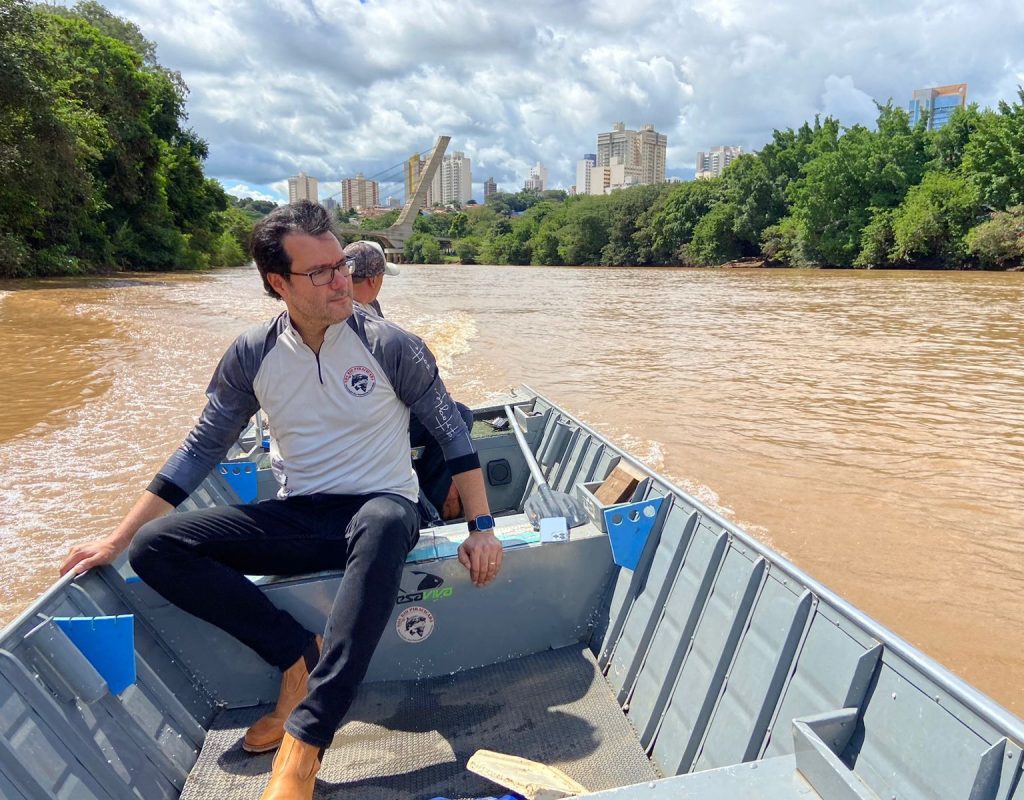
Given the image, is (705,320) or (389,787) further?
(705,320)

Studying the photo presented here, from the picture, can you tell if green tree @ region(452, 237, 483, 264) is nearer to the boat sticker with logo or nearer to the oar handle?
the oar handle

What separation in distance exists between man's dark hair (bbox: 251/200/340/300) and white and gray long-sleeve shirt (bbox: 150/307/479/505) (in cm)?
23

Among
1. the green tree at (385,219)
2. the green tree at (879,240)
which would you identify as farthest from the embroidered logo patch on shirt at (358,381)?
the green tree at (385,219)

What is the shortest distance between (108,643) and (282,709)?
0.57 metres

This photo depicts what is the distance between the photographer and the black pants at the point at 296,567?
180 centimetres

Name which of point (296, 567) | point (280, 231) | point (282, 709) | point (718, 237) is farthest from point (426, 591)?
point (718, 237)

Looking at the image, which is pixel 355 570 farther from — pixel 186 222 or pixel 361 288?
pixel 186 222

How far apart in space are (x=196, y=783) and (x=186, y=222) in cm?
4110

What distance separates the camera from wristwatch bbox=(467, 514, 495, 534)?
7.42 feet

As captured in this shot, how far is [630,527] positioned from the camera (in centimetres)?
261

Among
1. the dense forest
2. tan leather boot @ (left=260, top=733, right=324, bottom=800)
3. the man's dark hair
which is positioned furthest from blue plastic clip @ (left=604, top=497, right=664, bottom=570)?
the dense forest

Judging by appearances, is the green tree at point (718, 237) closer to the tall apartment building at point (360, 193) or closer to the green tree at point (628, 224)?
the green tree at point (628, 224)

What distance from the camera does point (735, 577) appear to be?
2186 mm

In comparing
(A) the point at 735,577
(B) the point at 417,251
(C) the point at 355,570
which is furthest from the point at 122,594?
(B) the point at 417,251
